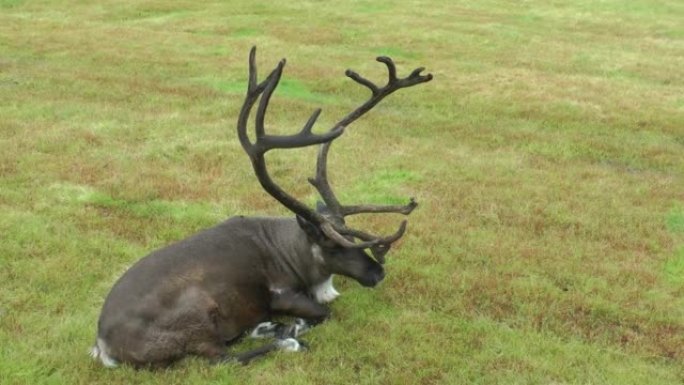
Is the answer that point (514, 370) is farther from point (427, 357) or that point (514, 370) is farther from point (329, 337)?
point (329, 337)

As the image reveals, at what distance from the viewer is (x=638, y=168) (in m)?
16.7

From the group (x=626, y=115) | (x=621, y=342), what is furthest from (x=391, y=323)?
(x=626, y=115)

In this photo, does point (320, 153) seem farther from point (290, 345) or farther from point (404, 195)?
point (404, 195)

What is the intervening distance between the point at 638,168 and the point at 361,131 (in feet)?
21.1

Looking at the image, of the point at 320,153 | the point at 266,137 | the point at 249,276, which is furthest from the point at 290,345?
the point at 320,153

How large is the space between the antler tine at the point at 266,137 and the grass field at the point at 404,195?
150cm

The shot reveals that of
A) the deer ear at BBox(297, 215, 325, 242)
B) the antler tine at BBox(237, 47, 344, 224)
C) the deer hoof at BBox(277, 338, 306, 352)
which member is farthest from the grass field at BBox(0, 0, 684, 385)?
the antler tine at BBox(237, 47, 344, 224)

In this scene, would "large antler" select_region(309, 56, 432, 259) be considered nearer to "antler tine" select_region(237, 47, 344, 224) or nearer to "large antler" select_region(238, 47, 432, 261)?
"large antler" select_region(238, 47, 432, 261)

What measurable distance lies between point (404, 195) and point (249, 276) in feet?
19.7

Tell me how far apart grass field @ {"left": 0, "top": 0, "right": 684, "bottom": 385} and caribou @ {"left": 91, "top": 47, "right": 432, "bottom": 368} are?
0.23m

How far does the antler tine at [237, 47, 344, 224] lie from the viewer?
7.38 meters

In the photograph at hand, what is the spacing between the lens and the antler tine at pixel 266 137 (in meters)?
7.38

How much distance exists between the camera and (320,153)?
924 cm

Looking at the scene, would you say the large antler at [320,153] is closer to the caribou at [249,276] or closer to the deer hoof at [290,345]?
the caribou at [249,276]
